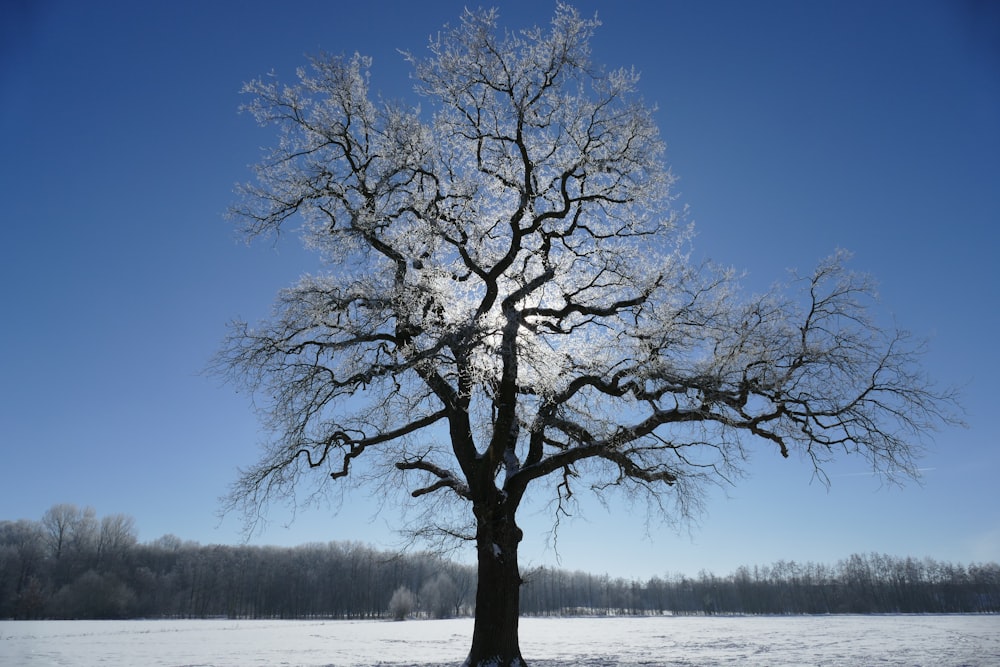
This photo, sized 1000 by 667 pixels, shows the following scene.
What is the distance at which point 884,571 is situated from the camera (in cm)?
11544

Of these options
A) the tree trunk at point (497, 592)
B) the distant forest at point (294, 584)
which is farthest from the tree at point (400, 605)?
the tree trunk at point (497, 592)

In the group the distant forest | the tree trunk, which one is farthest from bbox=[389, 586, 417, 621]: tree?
the tree trunk

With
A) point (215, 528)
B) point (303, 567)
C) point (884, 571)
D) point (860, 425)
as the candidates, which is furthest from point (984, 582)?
point (215, 528)

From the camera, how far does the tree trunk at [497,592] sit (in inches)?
432

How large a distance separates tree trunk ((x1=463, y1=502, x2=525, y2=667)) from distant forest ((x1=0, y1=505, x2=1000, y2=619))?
61468 mm

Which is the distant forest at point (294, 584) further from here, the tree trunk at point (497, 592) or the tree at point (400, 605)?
the tree trunk at point (497, 592)

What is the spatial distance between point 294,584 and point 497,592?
99.1m

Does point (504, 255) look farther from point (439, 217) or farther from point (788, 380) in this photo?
point (788, 380)

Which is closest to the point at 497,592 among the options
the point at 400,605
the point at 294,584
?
the point at 400,605

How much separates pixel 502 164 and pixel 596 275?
10.3ft

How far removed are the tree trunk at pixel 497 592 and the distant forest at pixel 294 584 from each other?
61468mm

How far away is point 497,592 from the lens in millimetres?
11289

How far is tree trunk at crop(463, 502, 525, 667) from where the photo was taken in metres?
11.0

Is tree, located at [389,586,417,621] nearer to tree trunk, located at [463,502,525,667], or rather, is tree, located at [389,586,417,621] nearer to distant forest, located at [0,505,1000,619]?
distant forest, located at [0,505,1000,619]
